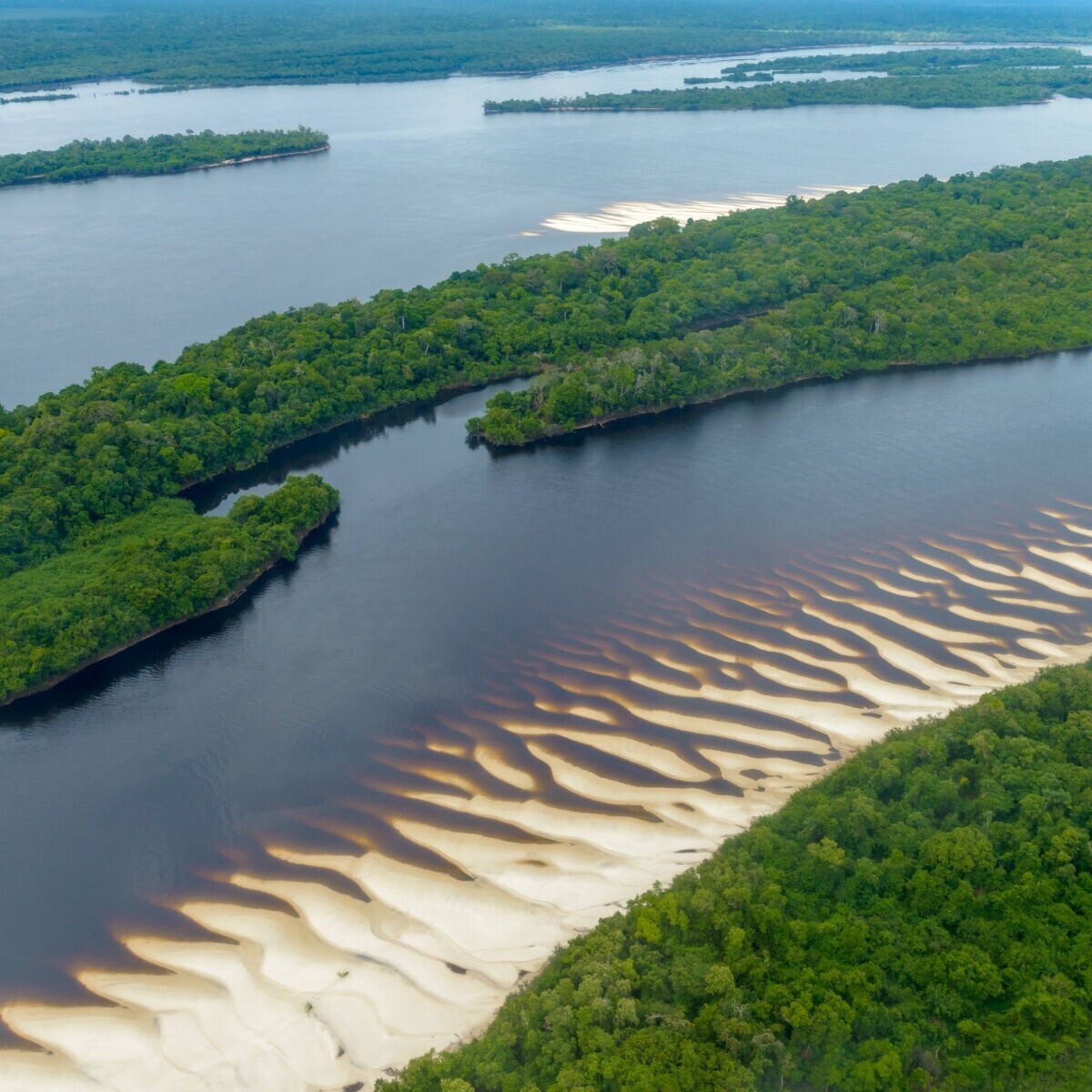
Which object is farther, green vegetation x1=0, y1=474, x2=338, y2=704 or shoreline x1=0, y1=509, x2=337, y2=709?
shoreline x1=0, y1=509, x2=337, y2=709

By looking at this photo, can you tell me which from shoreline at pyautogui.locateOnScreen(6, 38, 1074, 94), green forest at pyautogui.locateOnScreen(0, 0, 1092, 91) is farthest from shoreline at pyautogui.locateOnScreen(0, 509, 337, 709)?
green forest at pyautogui.locateOnScreen(0, 0, 1092, 91)

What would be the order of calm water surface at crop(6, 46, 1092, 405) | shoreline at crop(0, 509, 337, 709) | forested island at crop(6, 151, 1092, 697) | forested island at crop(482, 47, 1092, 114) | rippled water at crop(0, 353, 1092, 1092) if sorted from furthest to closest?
forested island at crop(482, 47, 1092, 114) < calm water surface at crop(6, 46, 1092, 405) < forested island at crop(6, 151, 1092, 697) < shoreline at crop(0, 509, 337, 709) < rippled water at crop(0, 353, 1092, 1092)

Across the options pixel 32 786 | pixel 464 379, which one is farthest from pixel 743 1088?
pixel 464 379

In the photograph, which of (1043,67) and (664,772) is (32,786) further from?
(1043,67)

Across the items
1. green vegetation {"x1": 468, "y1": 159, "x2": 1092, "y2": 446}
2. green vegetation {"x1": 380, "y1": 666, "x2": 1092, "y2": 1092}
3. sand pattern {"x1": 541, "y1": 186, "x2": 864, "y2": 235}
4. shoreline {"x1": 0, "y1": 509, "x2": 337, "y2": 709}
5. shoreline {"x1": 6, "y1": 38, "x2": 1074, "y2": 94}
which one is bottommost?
green vegetation {"x1": 380, "y1": 666, "x2": 1092, "y2": 1092}

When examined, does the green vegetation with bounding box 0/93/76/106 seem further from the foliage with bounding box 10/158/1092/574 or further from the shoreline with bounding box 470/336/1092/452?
the shoreline with bounding box 470/336/1092/452

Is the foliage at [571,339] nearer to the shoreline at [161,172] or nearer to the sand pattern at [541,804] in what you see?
the sand pattern at [541,804]
